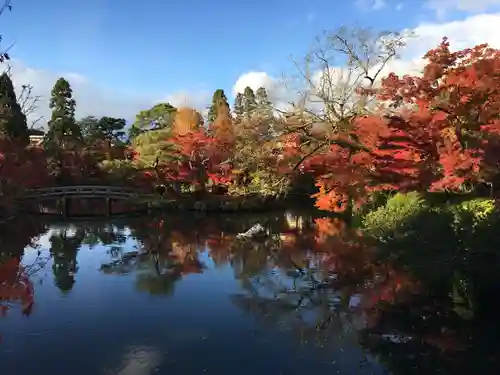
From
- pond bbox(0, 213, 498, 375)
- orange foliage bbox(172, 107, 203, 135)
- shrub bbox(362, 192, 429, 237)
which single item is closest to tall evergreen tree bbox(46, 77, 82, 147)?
orange foliage bbox(172, 107, 203, 135)

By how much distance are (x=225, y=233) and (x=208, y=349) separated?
12.0 m

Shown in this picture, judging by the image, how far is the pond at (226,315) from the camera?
6.93 m

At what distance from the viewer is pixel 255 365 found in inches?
268

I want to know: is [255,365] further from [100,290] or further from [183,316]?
[100,290]

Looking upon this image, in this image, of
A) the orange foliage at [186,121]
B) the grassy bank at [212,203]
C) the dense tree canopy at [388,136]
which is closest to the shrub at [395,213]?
the dense tree canopy at [388,136]

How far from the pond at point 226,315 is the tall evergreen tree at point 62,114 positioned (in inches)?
758

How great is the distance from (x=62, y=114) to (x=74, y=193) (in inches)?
421

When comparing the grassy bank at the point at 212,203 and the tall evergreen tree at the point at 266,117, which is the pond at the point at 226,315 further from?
the grassy bank at the point at 212,203

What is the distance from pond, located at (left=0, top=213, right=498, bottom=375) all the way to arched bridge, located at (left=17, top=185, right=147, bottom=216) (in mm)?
9969

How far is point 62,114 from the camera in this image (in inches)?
1363

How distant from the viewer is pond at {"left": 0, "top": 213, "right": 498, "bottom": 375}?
6930 mm

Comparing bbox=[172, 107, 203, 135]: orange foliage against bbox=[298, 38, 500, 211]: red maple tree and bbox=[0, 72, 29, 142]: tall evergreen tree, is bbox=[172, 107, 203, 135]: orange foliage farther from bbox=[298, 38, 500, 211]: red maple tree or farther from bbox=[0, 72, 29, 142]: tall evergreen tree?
bbox=[298, 38, 500, 211]: red maple tree

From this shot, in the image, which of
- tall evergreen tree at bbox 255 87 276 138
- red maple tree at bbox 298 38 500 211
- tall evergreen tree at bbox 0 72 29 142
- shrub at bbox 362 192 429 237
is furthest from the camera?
tall evergreen tree at bbox 0 72 29 142

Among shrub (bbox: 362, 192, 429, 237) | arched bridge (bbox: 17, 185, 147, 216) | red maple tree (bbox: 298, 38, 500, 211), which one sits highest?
red maple tree (bbox: 298, 38, 500, 211)
